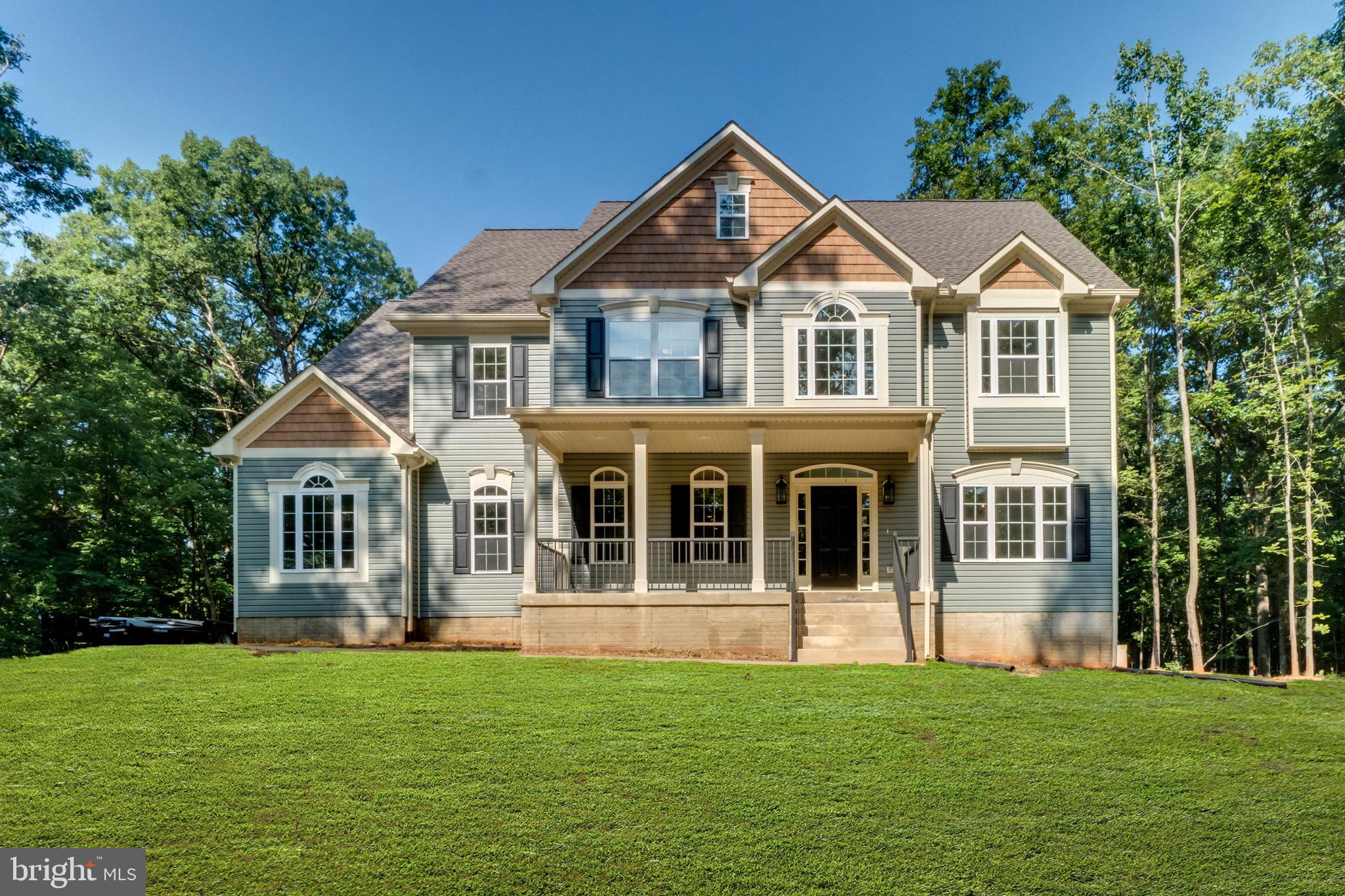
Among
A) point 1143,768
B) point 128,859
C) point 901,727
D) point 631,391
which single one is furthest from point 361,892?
point 631,391

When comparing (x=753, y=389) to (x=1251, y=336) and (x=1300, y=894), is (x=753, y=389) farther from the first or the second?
(x=1251, y=336)

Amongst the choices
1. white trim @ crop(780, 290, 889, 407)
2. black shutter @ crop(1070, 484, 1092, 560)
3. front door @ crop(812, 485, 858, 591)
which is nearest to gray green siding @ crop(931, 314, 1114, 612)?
black shutter @ crop(1070, 484, 1092, 560)

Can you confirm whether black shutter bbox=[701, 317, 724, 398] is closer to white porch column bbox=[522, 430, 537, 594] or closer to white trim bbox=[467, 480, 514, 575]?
white porch column bbox=[522, 430, 537, 594]

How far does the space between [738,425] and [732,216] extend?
4.19 m

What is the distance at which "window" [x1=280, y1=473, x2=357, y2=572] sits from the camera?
545 inches

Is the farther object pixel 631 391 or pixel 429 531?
pixel 429 531

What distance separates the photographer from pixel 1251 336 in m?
18.4

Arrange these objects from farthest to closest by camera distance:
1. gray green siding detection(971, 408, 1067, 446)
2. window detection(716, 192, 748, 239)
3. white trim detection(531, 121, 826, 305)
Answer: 1. window detection(716, 192, 748, 239)
2. gray green siding detection(971, 408, 1067, 446)
3. white trim detection(531, 121, 826, 305)

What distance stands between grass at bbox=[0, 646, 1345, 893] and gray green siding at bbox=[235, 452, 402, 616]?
4535 millimetres

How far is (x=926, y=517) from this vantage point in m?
12.5

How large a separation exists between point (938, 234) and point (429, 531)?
11992mm

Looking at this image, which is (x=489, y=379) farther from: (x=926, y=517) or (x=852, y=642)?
(x=926, y=517)

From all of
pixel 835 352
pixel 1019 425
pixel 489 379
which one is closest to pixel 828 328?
pixel 835 352

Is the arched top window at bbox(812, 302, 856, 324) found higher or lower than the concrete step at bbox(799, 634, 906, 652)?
higher
